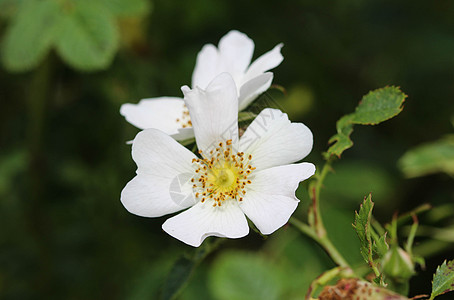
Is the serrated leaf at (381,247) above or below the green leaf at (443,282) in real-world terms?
above

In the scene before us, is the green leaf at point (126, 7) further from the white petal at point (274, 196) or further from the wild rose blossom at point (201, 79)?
the white petal at point (274, 196)

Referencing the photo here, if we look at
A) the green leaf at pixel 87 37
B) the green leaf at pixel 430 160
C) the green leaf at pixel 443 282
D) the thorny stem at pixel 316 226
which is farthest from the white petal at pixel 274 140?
the green leaf at pixel 430 160

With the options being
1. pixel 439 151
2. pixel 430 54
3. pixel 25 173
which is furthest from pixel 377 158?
pixel 25 173

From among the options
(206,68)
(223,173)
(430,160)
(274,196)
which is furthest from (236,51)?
(430,160)

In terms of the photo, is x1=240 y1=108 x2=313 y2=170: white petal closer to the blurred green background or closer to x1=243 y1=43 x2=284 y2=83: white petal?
x1=243 y1=43 x2=284 y2=83: white petal

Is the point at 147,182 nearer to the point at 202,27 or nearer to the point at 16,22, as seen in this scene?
the point at 16,22

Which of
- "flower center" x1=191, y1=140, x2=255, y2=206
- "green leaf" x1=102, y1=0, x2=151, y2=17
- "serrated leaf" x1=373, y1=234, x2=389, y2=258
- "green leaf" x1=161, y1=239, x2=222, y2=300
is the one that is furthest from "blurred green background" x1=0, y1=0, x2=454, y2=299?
"serrated leaf" x1=373, y1=234, x2=389, y2=258
